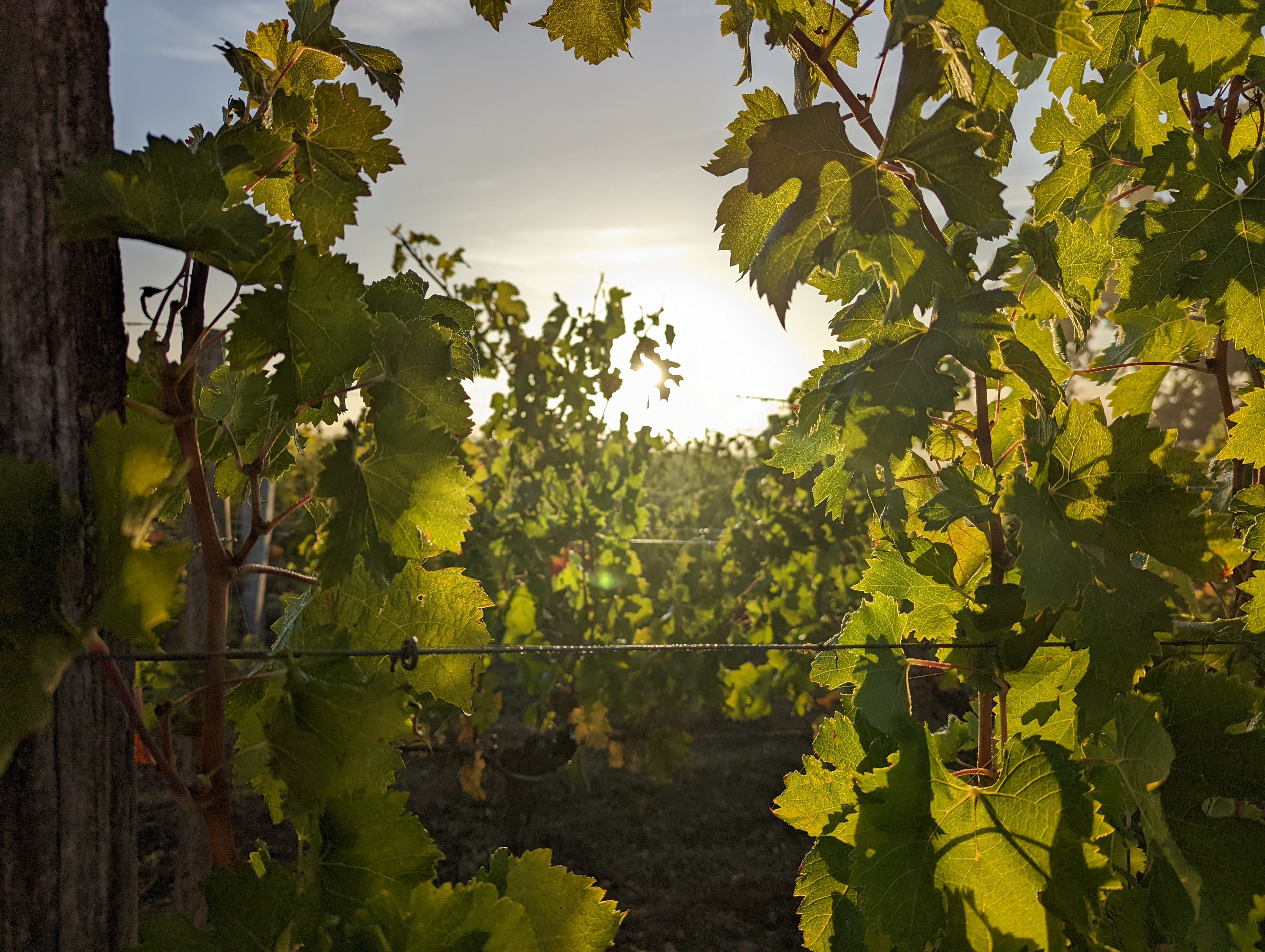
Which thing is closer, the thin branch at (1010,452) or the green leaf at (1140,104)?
the thin branch at (1010,452)

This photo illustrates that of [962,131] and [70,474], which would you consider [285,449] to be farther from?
[962,131]

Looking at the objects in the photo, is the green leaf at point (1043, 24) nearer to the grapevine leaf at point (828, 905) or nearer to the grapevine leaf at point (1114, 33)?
the grapevine leaf at point (1114, 33)

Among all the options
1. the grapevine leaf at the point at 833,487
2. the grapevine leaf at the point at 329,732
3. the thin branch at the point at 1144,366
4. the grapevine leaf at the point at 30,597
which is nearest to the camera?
the grapevine leaf at the point at 30,597

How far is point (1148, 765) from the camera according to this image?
112cm

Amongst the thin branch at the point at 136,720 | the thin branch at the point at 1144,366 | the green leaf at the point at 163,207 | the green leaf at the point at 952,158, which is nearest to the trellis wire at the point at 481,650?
the thin branch at the point at 136,720

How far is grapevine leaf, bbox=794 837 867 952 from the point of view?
1.36 metres

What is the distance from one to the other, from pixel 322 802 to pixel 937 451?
129 cm

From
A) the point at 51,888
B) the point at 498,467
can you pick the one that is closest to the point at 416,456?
the point at 51,888

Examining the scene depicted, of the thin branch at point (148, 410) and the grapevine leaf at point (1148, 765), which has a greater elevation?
the thin branch at point (148, 410)

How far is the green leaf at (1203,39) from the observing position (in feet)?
4.48

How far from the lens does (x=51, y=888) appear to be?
32.5 inches

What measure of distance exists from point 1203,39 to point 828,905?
1652 millimetres

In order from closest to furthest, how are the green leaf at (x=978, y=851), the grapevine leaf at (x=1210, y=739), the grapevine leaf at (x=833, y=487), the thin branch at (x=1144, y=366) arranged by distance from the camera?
the green leaf at (x=978, y=851), the grapevine leaf at (x=1210, y=739), the grapevine leaf at (x=833, y=487), the thin branch at (x=1144, y=366)

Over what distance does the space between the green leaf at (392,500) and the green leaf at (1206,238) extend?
1.27m
